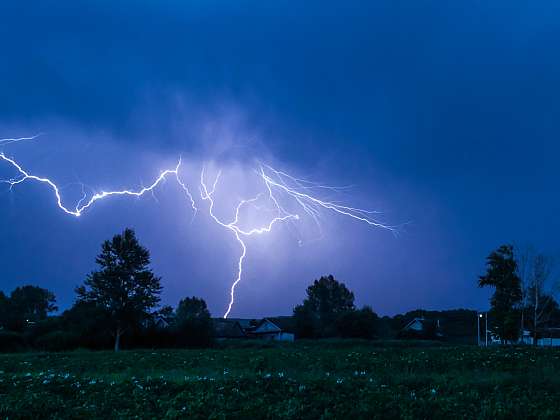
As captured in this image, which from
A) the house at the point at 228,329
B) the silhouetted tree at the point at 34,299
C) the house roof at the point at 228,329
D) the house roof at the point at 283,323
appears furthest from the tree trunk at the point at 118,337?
the silhouetted tree at the point at 34,299

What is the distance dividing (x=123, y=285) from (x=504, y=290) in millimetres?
34914

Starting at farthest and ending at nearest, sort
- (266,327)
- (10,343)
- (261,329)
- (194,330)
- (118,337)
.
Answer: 1. (261,329)
2. (266,327)
3. (194,330)
4. (118,337)
5. (10,343)

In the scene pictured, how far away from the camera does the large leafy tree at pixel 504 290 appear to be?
45.4 metres

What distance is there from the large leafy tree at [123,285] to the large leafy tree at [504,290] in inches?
1215

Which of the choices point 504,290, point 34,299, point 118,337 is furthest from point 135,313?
point 34,299

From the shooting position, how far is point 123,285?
159ft

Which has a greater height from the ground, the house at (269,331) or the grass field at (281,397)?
the grass field at (281,397)

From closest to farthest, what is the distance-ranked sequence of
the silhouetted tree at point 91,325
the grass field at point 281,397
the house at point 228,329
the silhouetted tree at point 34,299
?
the grass field at point 281,397, the silhouetted tree at point 91,325, the house at point 228,329, the silhouetted tree at point 34,299

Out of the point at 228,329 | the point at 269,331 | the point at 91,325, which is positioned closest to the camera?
the point at 91,325

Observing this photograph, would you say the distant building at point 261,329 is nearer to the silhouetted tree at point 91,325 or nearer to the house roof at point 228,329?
the house roof at point 228,329

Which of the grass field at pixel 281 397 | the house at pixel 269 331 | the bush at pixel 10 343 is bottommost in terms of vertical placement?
the house at pixel 269 331

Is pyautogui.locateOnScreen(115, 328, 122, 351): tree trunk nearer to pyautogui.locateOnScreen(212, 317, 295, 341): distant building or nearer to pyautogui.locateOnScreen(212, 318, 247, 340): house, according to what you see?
pyautogui.locateOnScreen(212, 317, 295, 341): distant building

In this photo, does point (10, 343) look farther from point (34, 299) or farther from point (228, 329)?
point (34, 299)

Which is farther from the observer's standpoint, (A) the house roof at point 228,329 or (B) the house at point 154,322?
(A) the house roof at point 228,329
